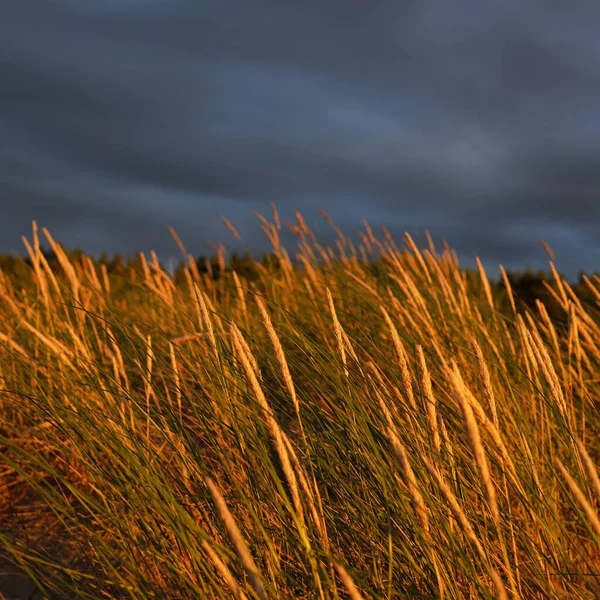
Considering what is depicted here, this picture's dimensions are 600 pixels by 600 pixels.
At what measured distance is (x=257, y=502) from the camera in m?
1.59

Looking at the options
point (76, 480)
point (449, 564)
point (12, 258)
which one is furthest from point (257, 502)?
point (12, 258)

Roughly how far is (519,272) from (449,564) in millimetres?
8325

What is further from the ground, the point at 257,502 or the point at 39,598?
the point at 257,502

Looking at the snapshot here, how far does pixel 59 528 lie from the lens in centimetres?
267

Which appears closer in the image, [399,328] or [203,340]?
[203,340]

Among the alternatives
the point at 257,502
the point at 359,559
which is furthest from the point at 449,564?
the point at 257,502

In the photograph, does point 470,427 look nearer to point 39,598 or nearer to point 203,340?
point 203,340

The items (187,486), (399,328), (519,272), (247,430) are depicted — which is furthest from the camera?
(519,272)

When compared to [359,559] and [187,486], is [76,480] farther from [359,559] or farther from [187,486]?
[359,559]

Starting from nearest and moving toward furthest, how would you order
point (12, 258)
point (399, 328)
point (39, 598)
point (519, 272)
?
point (39, 598)
point (399, 328)
point (519, 272)
point (12, 258)

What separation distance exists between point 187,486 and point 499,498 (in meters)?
0.96

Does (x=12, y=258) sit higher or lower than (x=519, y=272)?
lower

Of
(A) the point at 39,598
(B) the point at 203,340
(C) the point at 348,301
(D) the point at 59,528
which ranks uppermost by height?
(C) the point at 348,301

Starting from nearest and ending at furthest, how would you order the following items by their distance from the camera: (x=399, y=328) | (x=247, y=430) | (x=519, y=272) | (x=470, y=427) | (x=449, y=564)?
(x=470, y=427), (x=449, y=564), (x=247, y=430), (x=399, y=328), (x=519, y=272)
